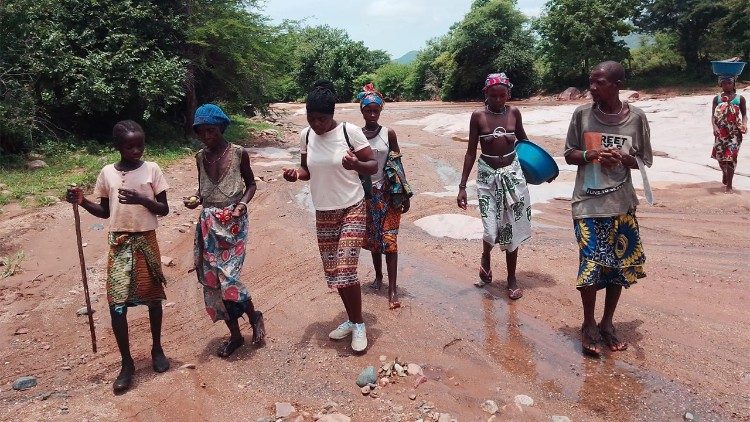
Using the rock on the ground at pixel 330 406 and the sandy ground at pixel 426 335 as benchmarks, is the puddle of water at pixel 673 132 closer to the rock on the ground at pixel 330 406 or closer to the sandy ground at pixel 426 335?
the sandy ground at pixel 426 335

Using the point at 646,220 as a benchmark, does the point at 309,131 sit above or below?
above

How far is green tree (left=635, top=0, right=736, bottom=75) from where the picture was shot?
24938 mm

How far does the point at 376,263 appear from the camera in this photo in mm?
4750

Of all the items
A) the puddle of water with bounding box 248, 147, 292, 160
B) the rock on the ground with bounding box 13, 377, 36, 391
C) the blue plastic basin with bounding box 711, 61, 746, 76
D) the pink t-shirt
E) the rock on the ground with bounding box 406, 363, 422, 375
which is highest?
the blue plastic basin with bounding box 711, 61, 746, 76

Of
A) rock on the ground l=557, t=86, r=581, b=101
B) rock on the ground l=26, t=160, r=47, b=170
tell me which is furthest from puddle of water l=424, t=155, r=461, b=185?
rock on the ground l=557, t=86, r=581, b=101

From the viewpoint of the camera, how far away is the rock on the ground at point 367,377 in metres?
3.31

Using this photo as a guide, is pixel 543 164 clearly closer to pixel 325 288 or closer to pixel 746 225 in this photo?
pixel 325 288

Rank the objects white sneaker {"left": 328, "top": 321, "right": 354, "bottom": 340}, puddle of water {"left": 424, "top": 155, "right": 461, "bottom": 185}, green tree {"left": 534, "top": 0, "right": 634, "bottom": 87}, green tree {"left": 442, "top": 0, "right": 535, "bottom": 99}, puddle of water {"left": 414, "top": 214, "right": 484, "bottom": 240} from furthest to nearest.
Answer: green tree {"left": 442, "top": 0, "right": 535, "bottom": 99}
green tree {"left": 534, "top": 0, "right": 634, "bottom": 87}
puddle of water {"left": 424, "top": 155, "right": 461, "bottom": 185}
puddle of water {"left": 414, "top": 214, "right": 484, "bottom": 240}
white sneaker {"left": 328, "top": 321, "right": 354, "bottom": 340}

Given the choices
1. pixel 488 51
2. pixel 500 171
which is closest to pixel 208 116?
pixel 500 171

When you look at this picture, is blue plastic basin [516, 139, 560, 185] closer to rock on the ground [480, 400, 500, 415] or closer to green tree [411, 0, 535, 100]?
rock on the ground [480, 400, 500, 415]

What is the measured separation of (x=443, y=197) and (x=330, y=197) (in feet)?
15.7

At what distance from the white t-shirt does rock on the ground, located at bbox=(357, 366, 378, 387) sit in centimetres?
105

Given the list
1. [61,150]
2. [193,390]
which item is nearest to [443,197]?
[193,390]

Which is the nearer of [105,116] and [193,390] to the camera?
[193,390]
